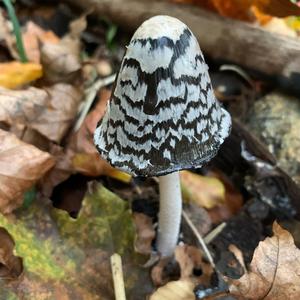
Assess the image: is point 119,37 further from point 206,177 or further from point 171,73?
point 171,73

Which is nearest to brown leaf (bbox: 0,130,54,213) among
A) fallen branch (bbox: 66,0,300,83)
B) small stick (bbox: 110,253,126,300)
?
small stick (bbox: 110,253,126,300)

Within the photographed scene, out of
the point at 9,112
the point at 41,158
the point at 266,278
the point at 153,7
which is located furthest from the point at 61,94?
the point at 266,278

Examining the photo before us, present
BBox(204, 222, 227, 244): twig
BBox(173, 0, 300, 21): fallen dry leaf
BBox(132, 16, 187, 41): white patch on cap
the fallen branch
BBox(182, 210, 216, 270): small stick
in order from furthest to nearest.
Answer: the fallen branch → BBox(173, 0, 300, 21): fallen dry leaf → BBox(204, 222, 227, 244): twig → BBox(182, 210, 216, 270): small stick → BBox(132, 16, 187, 41): white patch on cap

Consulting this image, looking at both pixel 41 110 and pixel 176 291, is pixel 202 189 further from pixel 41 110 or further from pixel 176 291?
pixel 41 110

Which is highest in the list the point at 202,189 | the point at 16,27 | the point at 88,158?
the point at 16,27

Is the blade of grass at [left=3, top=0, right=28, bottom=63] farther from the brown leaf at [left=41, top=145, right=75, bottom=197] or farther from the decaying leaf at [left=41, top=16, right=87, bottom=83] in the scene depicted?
the brown leaf at [left=41, top=145, right=75, bottom=197]

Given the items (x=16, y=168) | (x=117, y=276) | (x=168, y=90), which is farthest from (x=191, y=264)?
(x=168, y=90)
